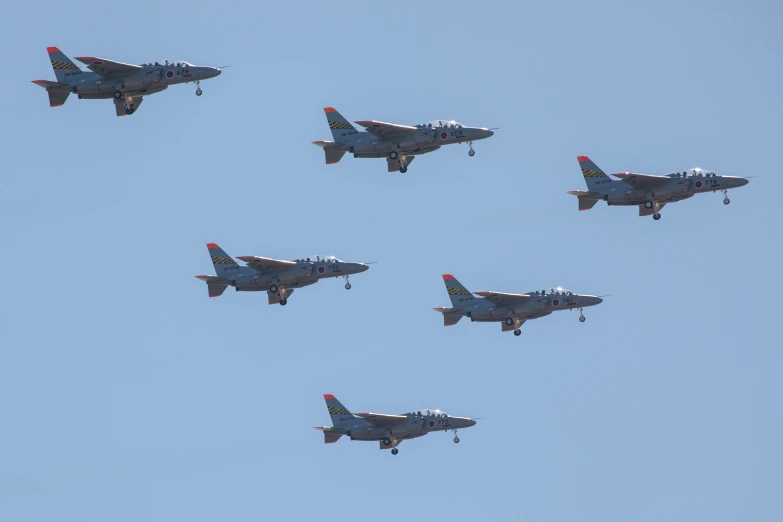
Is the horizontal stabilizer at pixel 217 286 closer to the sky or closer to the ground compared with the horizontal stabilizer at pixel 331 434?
closer to the sky

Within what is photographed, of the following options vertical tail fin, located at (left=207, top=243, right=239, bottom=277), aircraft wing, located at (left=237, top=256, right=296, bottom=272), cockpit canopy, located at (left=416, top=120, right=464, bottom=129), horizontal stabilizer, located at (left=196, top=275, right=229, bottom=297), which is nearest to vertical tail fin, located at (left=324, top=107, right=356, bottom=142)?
cockpit canopy, located at (left=416, top=120, right=464, bottom=129)

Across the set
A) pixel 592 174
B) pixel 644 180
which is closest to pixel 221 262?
pixel 592 174

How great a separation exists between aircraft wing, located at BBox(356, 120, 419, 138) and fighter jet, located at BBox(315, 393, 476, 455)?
63.7 ft

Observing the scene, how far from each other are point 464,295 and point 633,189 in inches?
574

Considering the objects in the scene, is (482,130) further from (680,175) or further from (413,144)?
(680,175)

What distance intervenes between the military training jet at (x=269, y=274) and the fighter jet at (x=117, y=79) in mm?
12543

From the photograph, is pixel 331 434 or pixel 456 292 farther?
pixel 456 292

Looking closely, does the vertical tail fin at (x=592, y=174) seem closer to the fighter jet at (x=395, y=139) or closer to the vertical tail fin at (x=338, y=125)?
the fighter jet at (x=395, y=139)

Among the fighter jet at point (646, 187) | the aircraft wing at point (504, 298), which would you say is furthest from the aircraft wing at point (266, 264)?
the fighter jet at point (646, 187)

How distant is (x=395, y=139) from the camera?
10306cm

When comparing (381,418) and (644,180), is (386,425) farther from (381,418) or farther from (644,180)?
(644,180)

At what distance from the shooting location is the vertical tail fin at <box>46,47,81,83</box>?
324ft

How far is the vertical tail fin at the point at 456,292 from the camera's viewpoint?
10756 centimetres

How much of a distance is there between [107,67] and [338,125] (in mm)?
16663
